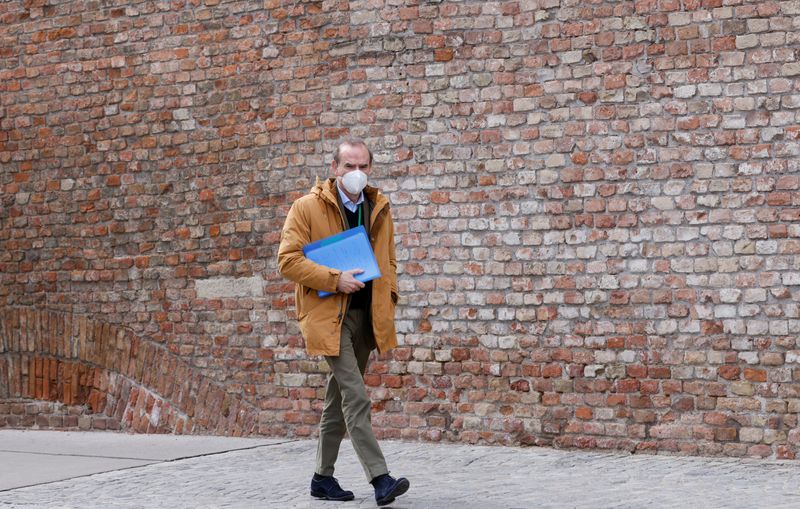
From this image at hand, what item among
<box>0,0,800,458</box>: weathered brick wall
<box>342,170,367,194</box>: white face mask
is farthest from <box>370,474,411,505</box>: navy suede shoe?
<box>0,0,800,458</box>: weathered brick wall

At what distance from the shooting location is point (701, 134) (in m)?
7.17

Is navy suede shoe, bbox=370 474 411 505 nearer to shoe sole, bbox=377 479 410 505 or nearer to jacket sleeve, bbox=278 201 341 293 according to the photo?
shoe sole, bbox=377 479 410 505

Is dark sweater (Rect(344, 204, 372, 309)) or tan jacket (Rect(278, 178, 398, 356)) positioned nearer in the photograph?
tan jacket (Rect(278, 178, 398, 356))

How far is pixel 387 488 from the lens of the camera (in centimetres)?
545

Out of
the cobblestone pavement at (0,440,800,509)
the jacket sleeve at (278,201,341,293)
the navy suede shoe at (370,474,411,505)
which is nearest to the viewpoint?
the navy suede shoe at (370,474,411,505)

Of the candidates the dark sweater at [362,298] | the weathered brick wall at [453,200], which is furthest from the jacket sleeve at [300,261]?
the weathered brick wall at [453,200]

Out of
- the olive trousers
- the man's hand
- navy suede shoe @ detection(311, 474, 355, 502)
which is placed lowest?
navy suede shoe @ detection(311, 474, 355, 502)

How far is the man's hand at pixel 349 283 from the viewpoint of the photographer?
5.54m

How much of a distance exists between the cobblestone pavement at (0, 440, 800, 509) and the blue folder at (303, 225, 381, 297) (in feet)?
3.59

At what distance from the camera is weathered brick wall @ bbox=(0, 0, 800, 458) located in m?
7.07

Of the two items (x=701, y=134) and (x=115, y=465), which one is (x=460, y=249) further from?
(x=115, y=465)

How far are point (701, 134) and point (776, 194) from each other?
0.56 m

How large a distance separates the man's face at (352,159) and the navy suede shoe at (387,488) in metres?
1.42

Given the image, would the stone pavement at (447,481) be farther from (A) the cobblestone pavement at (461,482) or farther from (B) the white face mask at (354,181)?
(B) the white face mask at (354,181)
